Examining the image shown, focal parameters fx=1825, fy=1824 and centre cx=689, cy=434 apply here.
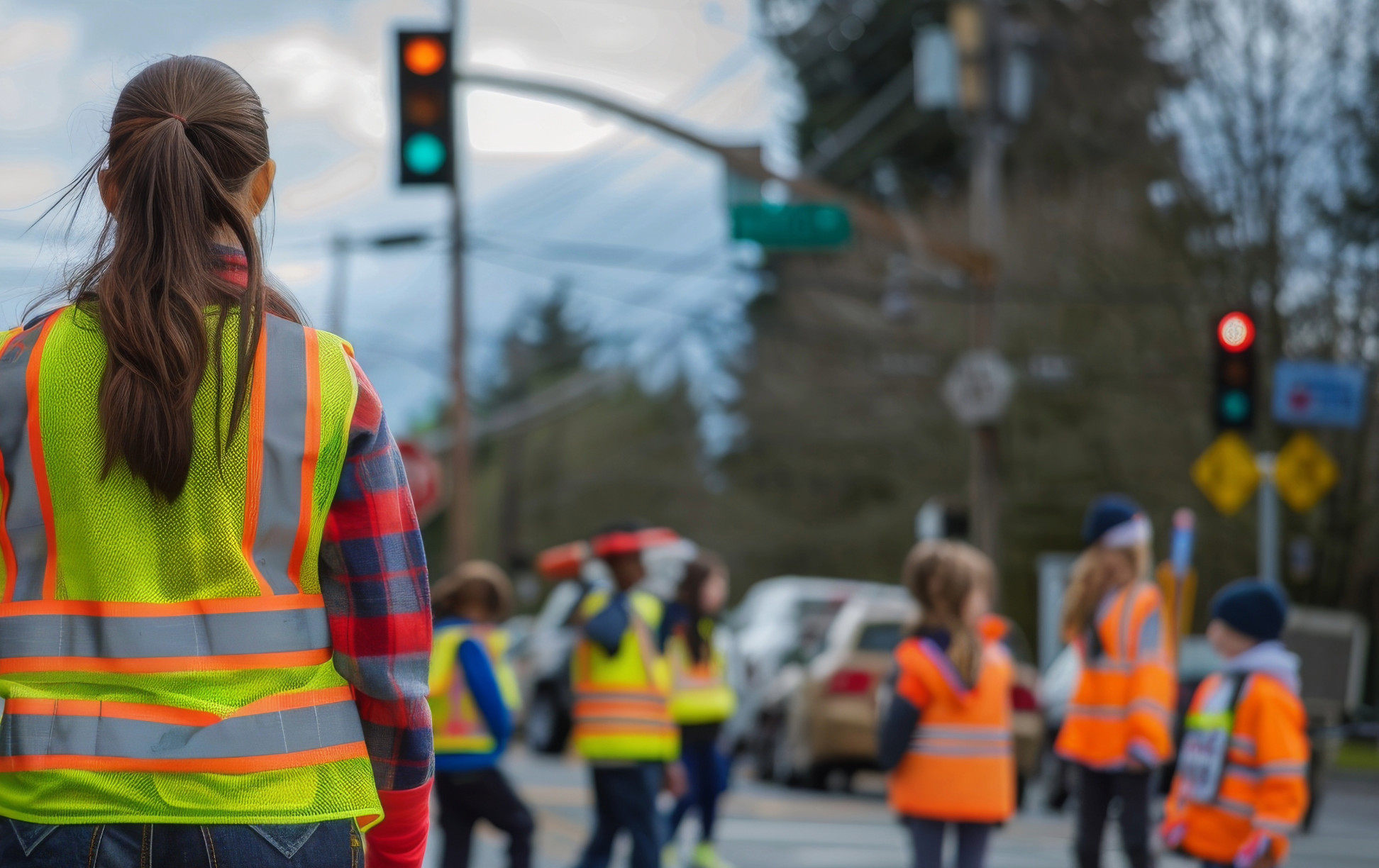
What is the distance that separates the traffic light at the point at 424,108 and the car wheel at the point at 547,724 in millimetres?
10334

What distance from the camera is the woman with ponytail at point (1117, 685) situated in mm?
6773

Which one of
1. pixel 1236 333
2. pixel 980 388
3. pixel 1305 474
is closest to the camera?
pixel 1236 333

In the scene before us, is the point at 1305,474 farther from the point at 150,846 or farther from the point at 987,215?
the point at 150,846

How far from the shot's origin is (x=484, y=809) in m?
7.27

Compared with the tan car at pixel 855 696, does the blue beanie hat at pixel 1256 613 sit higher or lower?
higher

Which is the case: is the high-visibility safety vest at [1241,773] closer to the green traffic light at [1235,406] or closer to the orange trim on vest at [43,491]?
the orange trim on vest at [43,491]

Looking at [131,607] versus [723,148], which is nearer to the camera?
[131,607]

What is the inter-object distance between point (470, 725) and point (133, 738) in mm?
5221

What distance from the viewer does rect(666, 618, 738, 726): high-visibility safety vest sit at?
9711 millimetres

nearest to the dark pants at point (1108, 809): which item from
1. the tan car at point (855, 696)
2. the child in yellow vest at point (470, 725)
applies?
the child in yellow vest at point (470, 725)

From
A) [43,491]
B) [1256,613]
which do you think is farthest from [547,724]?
[43,491]

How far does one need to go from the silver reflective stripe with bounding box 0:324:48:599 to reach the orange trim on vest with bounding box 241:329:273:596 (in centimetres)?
23

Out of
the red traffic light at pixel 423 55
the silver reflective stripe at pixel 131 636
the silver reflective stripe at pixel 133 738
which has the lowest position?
the silver reflective stripe at pixel 133 738

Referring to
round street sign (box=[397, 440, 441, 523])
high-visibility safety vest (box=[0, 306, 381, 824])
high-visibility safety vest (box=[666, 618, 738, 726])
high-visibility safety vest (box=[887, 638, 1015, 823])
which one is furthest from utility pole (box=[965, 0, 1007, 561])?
high-visibility safety vest (box=[0, 306, 381, 824])
